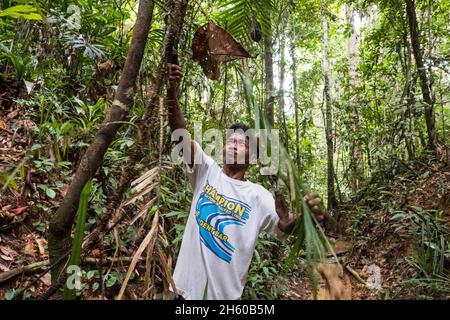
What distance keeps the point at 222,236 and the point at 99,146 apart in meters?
0.77

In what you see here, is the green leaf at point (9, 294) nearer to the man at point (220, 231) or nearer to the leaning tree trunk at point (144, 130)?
the man at point (220, 231)

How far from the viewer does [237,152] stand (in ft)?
6.66

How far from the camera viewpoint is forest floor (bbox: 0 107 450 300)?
252 cm

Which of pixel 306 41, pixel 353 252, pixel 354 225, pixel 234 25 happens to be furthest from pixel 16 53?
pixel 306 41

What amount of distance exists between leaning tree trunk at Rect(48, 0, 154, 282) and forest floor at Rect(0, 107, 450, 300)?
0.19m

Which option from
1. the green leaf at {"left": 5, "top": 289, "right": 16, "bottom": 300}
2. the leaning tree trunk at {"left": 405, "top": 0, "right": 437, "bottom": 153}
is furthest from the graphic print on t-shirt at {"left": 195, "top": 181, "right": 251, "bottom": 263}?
the leaning tree trunk at {"left": 405, "top": 0, "right": 437, "bottom": 153}

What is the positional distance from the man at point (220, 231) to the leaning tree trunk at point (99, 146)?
27 cm

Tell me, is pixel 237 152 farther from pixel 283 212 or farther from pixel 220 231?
pixel 283 212

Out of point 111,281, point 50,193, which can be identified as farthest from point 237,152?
point 50,193

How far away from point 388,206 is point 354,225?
69 cm

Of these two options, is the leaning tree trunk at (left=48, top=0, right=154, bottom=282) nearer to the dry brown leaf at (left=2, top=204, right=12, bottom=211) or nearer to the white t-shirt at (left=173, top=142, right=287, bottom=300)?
the white t-shirt at (left=173, top=142, right=287, bottom=300)

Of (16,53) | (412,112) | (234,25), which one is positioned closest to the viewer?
(234,25)

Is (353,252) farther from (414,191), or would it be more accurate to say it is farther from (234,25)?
(234,25)

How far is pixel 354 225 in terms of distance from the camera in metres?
5.57
